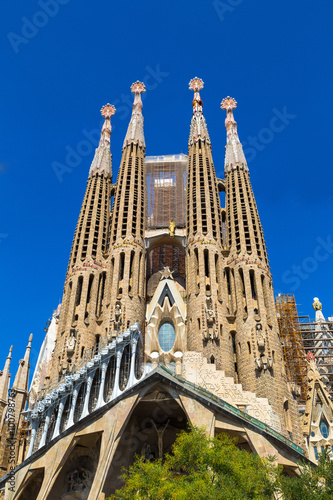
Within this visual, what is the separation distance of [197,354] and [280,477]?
14714 mm

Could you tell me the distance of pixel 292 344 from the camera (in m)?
42.1

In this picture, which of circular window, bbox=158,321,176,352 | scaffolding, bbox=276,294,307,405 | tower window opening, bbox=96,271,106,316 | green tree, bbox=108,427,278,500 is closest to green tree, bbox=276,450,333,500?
green tree, bbox=108,427,278,500

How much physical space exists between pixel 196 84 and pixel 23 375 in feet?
113

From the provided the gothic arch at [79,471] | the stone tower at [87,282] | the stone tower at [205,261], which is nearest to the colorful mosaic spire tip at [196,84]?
the stone tower at [205,261]

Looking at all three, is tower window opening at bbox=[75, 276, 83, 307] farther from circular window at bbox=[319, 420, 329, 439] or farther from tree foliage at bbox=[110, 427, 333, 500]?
circular window at bbox=[319, 420, 329, 439]

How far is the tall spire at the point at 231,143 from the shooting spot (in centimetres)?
4566

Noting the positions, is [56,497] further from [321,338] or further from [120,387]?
[321,338]

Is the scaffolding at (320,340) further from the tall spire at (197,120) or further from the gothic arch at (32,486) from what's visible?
the gothic arch at (32,486)

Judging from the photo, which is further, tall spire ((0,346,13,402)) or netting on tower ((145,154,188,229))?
netting on tower ((145,154,188,229))

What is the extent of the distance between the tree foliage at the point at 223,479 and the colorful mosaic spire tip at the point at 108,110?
39455 millimetres

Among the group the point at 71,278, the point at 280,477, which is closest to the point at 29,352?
the point at 71,278

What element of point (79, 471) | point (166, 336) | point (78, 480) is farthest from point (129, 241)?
point (78, 480)

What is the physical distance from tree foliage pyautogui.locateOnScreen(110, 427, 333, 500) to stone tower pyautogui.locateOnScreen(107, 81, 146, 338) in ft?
49.7

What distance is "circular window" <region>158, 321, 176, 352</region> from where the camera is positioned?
123 ft
